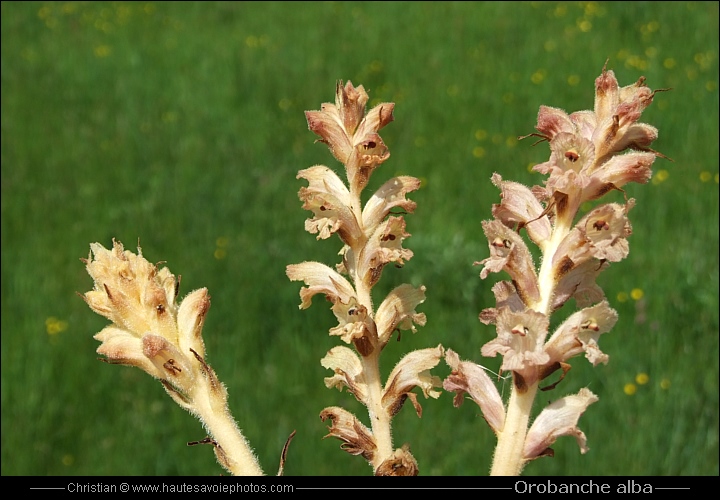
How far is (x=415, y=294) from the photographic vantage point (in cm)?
111

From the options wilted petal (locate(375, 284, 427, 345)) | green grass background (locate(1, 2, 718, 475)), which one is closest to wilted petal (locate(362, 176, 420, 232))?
wilted petal (locate(375, 284, 427, 345))

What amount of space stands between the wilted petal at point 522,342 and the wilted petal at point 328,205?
0.23 meters

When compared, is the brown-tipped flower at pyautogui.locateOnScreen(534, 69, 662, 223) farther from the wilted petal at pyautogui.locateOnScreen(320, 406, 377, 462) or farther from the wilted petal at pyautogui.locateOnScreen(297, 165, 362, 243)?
the wilted petal at pyautogui.locateOnScreen(320, 406, 377, 462)

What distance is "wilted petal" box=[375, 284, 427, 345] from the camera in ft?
3.53

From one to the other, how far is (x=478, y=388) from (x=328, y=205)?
1.03 feet

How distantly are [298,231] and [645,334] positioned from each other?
9.13ft

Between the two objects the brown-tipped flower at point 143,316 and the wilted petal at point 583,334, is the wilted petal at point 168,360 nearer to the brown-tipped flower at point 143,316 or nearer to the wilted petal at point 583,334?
the brown-tipped flower at point 143,316

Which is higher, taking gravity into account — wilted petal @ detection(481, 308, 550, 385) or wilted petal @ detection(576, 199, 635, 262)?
wilted petal @ detection(576, 199, 635, 262)

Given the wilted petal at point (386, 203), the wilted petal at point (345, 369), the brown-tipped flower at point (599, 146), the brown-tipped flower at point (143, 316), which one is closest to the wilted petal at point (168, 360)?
the brown-tipped flower at point (143, 316)

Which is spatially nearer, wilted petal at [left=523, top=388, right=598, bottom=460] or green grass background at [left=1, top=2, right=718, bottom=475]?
wilted petal at [left=523, top=388, right=598, bottom=460]

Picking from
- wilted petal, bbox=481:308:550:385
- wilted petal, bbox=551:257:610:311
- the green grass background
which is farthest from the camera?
the green grass background

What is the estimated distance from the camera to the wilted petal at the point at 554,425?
1021 millimetres

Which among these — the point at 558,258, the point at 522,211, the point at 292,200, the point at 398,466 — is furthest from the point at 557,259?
the point at 292,200

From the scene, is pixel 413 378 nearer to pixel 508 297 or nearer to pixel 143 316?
pixel 508 297
